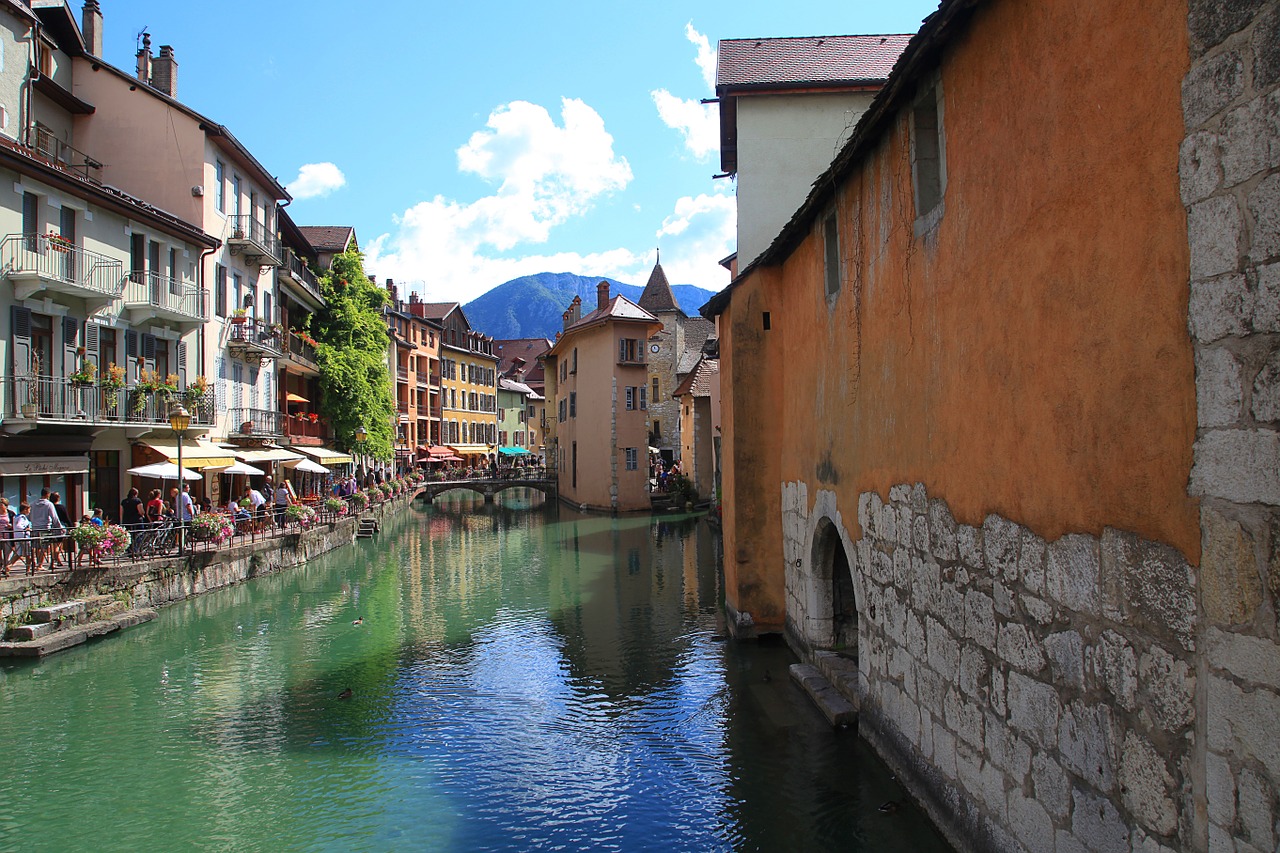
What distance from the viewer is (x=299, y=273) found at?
116ft

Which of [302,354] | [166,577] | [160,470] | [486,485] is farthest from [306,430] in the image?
[166,577]

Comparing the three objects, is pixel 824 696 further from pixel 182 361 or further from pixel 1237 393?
pixel 182 361

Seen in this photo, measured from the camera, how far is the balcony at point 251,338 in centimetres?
2778

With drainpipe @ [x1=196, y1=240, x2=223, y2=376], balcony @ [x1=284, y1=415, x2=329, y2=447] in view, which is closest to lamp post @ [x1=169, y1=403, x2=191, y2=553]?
drainpipe @ [x1=196, y1=240, x2=223, y2=376]

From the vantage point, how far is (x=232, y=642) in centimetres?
1588

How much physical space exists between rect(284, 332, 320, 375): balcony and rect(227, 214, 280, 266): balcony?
11.4 feet

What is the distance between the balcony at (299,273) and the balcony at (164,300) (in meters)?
7.82

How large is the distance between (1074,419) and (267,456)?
1033 inches

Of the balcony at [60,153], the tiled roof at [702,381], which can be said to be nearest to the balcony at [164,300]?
the balcony at [60,153]

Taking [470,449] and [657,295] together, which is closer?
[657,295]

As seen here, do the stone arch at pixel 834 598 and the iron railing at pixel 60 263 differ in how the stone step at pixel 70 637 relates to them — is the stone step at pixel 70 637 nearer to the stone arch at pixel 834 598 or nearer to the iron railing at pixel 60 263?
the iron railing at pixel 60 263

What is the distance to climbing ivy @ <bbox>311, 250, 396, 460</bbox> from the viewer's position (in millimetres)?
39031

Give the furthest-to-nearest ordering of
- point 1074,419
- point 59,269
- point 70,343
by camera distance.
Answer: point 70,343 → point 59,269 → point 1074,419

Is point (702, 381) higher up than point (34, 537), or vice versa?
point (702, 381)
